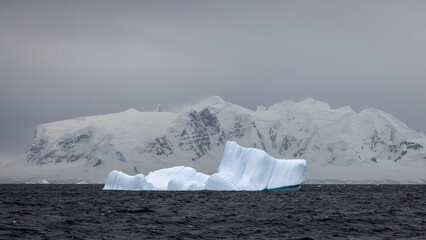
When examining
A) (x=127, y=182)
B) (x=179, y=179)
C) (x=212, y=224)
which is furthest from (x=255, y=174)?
(x=212, y=224)

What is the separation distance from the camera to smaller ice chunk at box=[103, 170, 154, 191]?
318 ft

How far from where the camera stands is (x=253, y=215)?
4409cm

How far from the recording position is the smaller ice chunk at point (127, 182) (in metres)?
96.8

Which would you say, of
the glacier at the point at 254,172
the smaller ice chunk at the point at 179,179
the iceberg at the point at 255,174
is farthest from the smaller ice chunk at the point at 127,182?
the iceberg at the point at 255,174

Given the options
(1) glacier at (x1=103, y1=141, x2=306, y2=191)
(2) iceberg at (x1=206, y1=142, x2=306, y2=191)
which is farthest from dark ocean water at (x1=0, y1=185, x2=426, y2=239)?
(2) iceberg at (x1=206, y1=142, x2=306, y2=191)

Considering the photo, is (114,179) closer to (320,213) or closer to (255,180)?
(255,180)

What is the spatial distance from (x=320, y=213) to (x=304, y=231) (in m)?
11.6

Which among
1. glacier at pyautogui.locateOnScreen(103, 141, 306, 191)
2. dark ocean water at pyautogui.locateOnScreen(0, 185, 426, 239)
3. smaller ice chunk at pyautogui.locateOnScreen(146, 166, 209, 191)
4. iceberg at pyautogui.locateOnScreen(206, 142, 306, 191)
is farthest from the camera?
smaller ice chunk at pyautogui.locateOnScreen(146, 166, 209, 191)

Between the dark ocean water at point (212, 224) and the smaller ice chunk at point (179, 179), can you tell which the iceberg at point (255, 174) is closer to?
the smaller ice chunk at point (179, 179)

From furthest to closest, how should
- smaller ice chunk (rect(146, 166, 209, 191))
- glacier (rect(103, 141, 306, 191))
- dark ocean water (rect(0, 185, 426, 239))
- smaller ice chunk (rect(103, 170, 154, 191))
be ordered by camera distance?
smaller ice chunk (rect(103, 170, 154, 191)) → smaller ice chunk (rect(146, 166, 209, 191)) → glacier (rect(103, 141, 306, 191)) → dark ocean water (rect(0, 185, 426, 239))

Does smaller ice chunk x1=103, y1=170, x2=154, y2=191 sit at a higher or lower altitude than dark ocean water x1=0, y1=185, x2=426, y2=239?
lower

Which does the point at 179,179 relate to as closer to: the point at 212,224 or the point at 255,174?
the point at 255,174

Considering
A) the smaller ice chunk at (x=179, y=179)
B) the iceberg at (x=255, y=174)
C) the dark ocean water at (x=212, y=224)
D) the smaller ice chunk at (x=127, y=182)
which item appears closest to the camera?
the dark ocean water at (x=212, y=224)

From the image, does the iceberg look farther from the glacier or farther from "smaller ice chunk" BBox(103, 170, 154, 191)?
"smaller ice chunk" BBox(103, 170, 154, 191)
